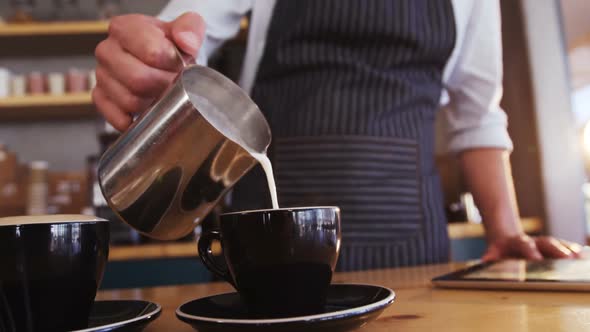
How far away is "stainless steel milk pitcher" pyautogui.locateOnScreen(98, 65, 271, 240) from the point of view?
0.50 meters

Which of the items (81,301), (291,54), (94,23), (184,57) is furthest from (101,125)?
(81,301)

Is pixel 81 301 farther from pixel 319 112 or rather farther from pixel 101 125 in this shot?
pixel 101 125

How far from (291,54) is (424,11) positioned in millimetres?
264

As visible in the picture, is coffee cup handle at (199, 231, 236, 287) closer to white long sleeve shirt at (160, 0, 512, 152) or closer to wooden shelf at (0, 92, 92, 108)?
white long sleeve shirt at (160, 0, 512, 152)

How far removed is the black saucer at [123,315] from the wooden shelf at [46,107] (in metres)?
1.70

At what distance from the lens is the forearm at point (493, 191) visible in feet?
3.53

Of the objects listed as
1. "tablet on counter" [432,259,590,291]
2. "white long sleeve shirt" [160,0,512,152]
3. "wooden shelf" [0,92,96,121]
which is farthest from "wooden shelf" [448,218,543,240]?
"wooden shelf" [0,92,96,121]

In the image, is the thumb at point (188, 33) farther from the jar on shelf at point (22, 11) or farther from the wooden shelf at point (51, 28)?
the jar on shelf at point (22, 11)

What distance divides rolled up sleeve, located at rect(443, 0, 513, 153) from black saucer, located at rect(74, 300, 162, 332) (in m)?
0.88

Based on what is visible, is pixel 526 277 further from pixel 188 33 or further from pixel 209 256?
pixel 188 33

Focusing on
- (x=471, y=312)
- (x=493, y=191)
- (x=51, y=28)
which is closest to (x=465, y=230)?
(x=493, y=191)

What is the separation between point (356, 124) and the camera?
913mm

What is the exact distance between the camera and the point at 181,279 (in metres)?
1.64

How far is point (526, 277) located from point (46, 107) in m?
1.98
